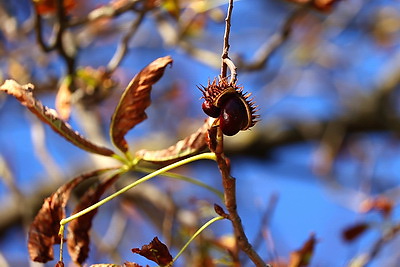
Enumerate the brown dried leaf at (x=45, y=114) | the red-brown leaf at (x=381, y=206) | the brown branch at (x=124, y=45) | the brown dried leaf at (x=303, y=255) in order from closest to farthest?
1. the brown dried leaf at (x=45, y=114)
2. the brown dried leaf at (x=303, y=255)
3. the brown branch at (x=124, y=45)
4. the red-brown leaf at (x=381, y=206)

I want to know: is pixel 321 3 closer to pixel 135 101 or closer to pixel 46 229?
pixel 135 101

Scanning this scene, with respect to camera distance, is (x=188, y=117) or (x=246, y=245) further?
(x=188, y=117)

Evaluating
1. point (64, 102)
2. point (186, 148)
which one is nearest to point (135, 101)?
point (186, 148)

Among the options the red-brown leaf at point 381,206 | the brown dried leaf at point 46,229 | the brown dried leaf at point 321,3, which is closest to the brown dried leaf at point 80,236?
the brown dried leaf at point 46,229

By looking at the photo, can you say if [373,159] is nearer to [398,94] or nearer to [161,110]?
[398,94]

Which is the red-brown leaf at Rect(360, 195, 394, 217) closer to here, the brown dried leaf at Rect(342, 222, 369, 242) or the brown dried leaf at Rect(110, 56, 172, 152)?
the brown dried leaf at Rect(342, 222, 369, 242)

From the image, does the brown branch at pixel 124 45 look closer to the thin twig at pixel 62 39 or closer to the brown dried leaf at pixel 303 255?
the thin twig at pixel 62 39

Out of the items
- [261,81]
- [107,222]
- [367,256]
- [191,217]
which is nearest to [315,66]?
[261,81]
